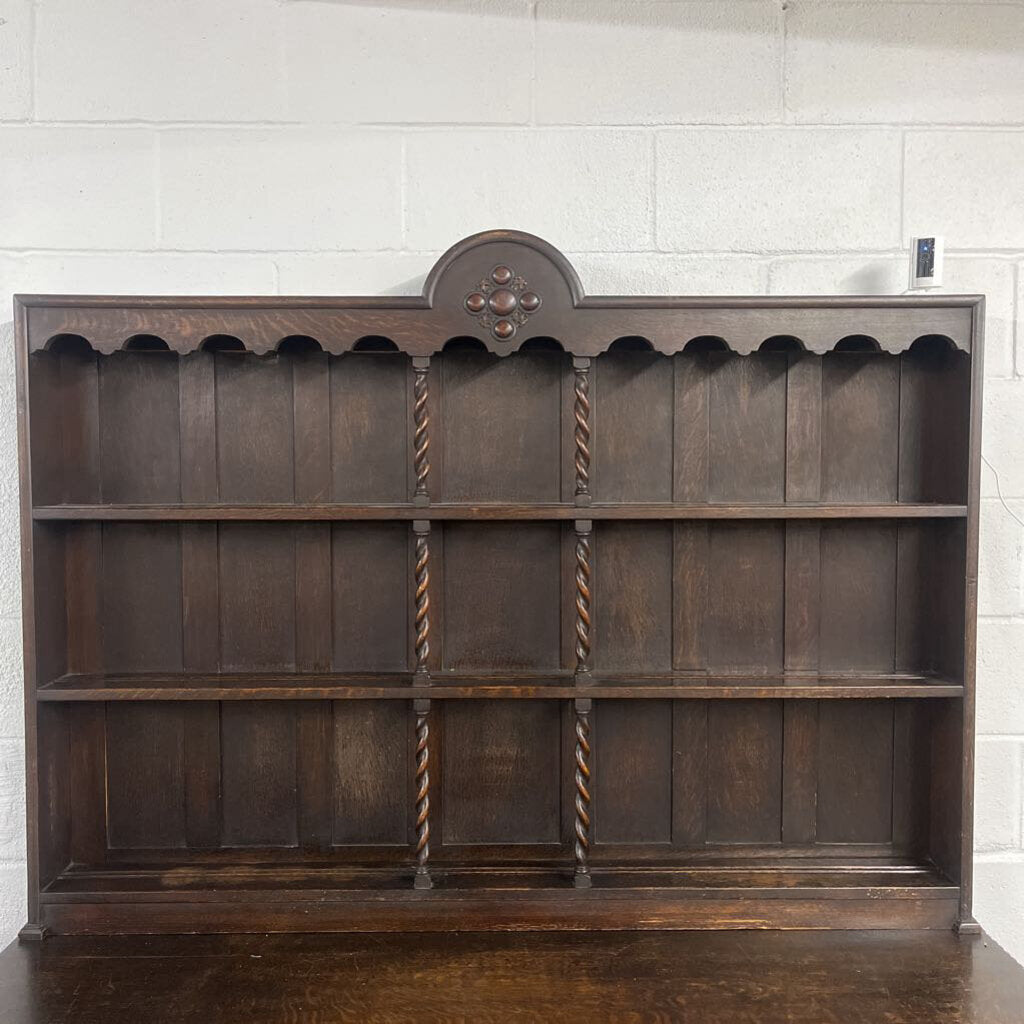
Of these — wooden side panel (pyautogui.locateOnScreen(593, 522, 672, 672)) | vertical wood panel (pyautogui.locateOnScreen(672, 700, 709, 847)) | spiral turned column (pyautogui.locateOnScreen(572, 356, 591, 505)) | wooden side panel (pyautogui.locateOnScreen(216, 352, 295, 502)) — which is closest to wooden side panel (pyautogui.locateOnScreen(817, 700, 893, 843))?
vertical wood panel (pyautogui.locateOnScreen(672, 700, 709, 847))

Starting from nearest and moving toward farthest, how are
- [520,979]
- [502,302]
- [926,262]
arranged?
[520,979] → [502,302] → [926,262]

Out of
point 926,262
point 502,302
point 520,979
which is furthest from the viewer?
point 926,262

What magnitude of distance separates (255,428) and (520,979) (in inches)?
44.7

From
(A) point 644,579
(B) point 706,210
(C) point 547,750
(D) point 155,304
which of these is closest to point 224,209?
(D) point 155,304

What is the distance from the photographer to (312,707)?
1850mm

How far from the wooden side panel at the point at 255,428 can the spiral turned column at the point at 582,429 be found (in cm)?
58

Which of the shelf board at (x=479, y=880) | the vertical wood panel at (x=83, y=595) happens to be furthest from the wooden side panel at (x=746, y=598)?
the vertical wood panel at (x=83, y=595)

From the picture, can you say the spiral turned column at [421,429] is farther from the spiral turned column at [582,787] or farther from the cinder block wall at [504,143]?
the spiral turned column at [582,787]

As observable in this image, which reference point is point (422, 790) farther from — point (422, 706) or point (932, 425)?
point (932, 425)

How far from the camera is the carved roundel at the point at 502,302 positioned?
5.43 ft

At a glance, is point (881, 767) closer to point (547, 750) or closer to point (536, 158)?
point (547, 750)

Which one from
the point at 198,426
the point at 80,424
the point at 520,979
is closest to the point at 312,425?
the point at 198,426

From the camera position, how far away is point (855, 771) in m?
1.86

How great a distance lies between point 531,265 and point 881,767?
123 centimetres
